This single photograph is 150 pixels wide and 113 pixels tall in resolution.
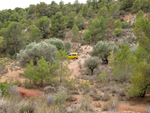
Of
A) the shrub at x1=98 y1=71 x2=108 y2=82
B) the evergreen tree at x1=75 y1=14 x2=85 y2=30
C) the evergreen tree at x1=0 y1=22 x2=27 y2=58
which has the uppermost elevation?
the evergreen tree at x1=75 y1=14 x2=85 y2=30

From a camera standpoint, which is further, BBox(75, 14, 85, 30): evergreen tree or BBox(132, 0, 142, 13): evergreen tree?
BBox(75, 14, 85, 30): evergreen tree

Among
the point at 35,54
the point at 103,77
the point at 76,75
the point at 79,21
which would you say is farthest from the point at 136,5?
the point at 35,54

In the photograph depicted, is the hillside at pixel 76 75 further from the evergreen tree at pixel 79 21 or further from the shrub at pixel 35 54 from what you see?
the evergreen tree at pixel 79 21

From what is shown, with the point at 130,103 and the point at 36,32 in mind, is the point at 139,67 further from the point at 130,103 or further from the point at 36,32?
the point at 36,32

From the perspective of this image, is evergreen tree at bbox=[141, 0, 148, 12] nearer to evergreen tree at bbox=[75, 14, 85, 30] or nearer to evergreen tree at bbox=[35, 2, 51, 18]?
evergreen tree at bbox=[75, 14, 85, 30]

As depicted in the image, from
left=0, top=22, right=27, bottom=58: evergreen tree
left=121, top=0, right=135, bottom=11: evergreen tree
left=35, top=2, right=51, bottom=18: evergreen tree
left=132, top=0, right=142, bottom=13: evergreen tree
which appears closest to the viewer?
left=0, top=22, right=27, bottom=58: evergreen tree

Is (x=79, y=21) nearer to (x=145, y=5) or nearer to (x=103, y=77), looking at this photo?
(x=145, y=5)

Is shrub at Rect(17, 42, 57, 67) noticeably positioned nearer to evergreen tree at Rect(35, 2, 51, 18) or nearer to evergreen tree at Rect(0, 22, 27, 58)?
evergreen tree at Rect(0, 22, 27, 58)

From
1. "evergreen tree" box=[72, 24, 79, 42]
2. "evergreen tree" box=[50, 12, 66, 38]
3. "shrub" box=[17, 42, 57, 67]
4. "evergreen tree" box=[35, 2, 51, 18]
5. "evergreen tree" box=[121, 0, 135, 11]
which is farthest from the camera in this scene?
"evergreen tree" box=[35, 2, 51, 18]

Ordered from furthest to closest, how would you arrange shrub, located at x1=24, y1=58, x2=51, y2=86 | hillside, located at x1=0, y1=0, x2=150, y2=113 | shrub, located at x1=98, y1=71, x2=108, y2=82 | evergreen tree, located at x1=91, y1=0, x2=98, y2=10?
evergreen tree, located at x1=91, y1=0, x2=98, y2=10 → shrub, located at x1=98, y1=71, x2=108, y2=82 → shrub, located at x1=24, y1=58, x2=51, y2=86 → hillside, located at x1=0, y1=0, x2=150, y2=113

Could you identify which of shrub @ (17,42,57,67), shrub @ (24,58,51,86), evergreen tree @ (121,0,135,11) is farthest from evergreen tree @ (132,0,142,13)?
shrub @ (24,58,51,86)

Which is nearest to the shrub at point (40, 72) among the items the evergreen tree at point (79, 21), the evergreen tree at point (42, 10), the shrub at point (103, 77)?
the shrub at point (103, 77)

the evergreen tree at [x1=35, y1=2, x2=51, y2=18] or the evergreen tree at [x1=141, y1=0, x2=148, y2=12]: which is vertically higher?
the evergreen tree at [x1=35, y1=2, x2=51, y2=18]

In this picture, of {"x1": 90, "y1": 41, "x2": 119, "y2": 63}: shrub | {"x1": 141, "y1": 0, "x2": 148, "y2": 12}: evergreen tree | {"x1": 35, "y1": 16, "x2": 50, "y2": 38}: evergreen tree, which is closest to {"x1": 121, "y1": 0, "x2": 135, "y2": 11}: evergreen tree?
{"x1": 141, "y1": 0, "x2": 148, "y2": 12}: evergreen tree
